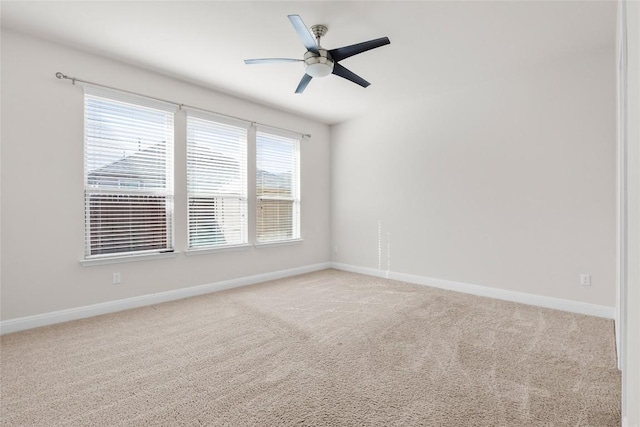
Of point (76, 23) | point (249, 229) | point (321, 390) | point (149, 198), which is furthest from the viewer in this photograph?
point (249, 229)

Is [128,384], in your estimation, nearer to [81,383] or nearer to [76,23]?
[81,383]

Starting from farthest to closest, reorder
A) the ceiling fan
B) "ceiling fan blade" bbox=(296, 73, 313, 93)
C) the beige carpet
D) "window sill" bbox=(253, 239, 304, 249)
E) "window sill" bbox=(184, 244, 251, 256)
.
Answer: "window sill" bbox=(253, 239, 304, 249) < "window sill" bbox=(184, 244, 251, 256) < "ceiling fan blade" bbox=(296, 73, 313, 93) < the ceiling fan < the beige carpet

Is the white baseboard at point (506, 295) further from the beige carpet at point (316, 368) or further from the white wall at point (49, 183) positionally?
the white wall at point (49, 183)

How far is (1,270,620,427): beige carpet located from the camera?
1689mm

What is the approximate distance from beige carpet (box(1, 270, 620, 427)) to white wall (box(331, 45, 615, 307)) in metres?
0.58

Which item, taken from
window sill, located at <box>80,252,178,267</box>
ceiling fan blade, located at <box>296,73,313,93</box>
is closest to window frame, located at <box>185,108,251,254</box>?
window sill, located at <box>80,252,178,267</box>

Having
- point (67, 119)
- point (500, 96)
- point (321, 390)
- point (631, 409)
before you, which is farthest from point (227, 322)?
point (500, 96)

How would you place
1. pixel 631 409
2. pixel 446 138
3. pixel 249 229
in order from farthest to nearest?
pixel 249 229
pixel 446 138
pixel 631 409

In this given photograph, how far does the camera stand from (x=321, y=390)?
6.23ft

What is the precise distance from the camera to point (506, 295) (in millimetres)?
3773

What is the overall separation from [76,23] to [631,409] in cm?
426

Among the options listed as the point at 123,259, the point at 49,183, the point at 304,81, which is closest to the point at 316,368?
the point at 123,259

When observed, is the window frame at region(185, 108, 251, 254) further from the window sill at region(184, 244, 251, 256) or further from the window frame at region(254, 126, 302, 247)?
the window frame at region(254, 126, 302, 247)

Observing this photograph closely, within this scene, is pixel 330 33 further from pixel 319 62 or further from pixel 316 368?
pixel 316 368
